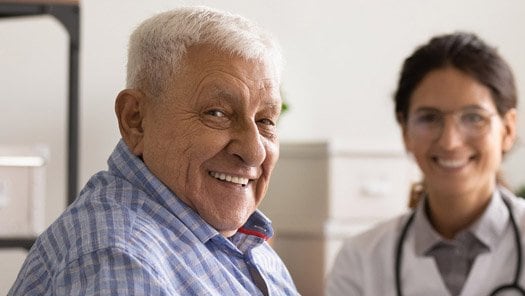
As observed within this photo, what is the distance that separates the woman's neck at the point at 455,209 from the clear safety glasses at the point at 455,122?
0.12 metres

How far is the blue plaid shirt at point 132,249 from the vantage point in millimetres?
918

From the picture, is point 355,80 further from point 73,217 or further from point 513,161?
point 73,217

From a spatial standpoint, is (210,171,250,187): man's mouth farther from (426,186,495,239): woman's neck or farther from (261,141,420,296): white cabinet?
(261,141,420,296): white cabinet

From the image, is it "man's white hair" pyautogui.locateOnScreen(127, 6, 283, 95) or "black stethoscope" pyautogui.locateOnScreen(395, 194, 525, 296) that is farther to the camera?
"black stethoscope" pyautogui.locateOnScreen(395, 194, 525, 296)

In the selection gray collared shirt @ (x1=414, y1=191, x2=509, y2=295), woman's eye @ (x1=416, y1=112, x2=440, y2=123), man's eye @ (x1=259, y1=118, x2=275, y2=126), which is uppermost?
man's eye @ (x1=259, y1=118, x2=275, y2=126)

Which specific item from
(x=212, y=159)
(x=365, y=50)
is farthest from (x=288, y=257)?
(x=212, y=159)

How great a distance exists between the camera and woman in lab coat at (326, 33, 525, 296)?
76.3 inches

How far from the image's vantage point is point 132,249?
0.94 metres

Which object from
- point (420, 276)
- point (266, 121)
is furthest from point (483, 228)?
point (266, 121)

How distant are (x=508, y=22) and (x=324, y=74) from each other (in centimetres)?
77

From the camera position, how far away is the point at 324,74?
3662 millimetres

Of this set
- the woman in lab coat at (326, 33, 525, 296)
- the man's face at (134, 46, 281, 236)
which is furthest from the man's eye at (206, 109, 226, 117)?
the woman in lab coat at (326, 33, 525, 296)

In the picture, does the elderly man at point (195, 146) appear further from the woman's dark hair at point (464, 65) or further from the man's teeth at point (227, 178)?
the woman's dark hair at point (464, 65)

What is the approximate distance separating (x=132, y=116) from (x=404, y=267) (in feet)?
3.27
